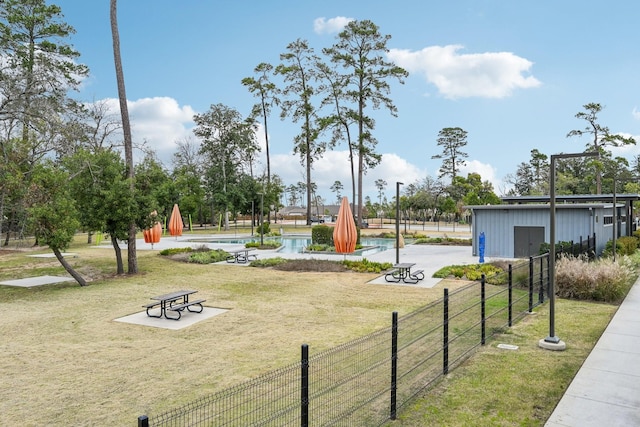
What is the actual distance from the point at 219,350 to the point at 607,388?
6483 mm

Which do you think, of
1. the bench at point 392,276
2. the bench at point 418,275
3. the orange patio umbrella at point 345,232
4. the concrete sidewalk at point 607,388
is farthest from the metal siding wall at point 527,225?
the concrete sidewalk at point 607,388

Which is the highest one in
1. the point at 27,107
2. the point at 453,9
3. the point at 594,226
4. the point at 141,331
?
the point at 453,9

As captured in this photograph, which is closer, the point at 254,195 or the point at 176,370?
the point at 176,370

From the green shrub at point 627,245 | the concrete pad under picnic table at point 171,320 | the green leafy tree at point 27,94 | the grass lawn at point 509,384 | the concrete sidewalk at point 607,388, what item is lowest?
the concrete pad under picnic table at point 171,320

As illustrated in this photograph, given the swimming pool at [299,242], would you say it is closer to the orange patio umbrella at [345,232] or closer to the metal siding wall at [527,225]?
the orange patio umbrella at [345,232]

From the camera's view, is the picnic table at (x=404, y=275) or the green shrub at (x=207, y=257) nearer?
the picnic table at (x=404, y=275)

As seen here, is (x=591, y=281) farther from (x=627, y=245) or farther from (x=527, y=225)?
(x=627, y=245)

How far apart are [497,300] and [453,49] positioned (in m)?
19.8

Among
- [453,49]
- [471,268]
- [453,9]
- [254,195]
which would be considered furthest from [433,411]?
[254,195]

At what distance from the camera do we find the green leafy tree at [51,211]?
14.0 m

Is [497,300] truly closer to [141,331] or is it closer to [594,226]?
[141,331]

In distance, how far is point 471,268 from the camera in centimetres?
1742

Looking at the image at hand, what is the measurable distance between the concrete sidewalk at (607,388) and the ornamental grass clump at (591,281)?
359cm

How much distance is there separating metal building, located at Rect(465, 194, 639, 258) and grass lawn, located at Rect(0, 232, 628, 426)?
11076 mm
